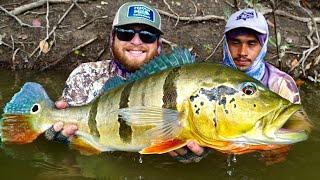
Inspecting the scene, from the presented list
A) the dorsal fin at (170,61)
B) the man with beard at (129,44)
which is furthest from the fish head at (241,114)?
the man with beard at (129,44)

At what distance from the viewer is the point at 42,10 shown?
777 centimetres

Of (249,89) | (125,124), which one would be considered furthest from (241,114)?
(125,124)

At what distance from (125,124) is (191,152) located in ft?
1.61

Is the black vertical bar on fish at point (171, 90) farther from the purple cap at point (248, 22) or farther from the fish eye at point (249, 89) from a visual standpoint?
the purple cap at point (248, 22)

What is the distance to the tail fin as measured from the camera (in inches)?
151

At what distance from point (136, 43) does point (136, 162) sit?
90cm

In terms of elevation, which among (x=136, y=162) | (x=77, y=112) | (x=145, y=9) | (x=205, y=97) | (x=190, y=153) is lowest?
(x=136, y=162)

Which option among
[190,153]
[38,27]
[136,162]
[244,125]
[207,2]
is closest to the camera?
[244,125]

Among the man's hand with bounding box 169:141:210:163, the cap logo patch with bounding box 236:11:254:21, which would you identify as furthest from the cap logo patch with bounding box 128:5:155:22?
the man's hand with bounding box 169:141:210:163

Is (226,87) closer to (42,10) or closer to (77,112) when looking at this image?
(77,112)

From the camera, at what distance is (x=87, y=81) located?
4746 mm

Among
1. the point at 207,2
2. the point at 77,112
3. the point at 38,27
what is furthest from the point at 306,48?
the point at 77,112

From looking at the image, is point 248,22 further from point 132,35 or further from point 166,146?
point 166,146

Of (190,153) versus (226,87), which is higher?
(226,87)
